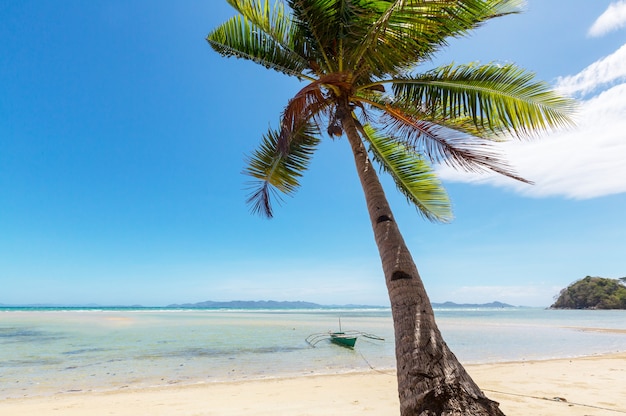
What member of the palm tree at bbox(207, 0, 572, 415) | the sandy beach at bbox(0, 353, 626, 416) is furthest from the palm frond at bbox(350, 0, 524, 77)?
the sandy beach at bbox(0, 353, 626, 416)

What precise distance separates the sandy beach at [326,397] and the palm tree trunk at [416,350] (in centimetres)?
357

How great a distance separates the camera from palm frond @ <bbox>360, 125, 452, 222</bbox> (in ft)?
24.1

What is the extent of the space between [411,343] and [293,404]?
4750 mm

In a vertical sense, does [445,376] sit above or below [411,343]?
below

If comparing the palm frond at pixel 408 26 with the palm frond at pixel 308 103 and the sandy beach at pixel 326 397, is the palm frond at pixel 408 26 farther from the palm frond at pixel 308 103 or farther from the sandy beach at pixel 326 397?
the sandy beach at pixel 326 397

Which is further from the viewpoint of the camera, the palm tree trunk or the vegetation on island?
the vegetation on island

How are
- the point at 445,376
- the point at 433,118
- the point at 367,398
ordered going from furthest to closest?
the point at 367,398 < the point at 433,118 < the point at 445,376

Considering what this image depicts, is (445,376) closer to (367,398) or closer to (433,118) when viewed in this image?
(433,118)

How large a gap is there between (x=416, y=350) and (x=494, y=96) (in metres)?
3.81

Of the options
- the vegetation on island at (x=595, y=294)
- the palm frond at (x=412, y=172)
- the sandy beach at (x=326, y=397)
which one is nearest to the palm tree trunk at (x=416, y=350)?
the palm frond at (x=412, y=172)

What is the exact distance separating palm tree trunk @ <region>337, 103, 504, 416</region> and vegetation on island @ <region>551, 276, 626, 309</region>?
96.3m

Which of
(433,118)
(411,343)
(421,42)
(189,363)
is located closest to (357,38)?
(421,42)

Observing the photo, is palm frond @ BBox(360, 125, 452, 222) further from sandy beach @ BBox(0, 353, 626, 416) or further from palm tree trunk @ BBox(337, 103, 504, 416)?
sandy beach @ BBox(0, 353, 626, 416)

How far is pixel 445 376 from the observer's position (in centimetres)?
321
